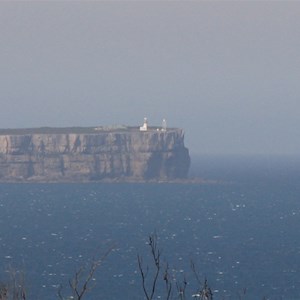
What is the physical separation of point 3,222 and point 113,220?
37.1 ft

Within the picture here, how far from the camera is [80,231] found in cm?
10550

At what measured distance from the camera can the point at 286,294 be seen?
62625 millimetres

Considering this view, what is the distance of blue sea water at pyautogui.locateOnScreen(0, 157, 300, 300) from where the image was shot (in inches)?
2670

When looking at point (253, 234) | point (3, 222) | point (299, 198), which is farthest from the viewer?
point (299, 198)

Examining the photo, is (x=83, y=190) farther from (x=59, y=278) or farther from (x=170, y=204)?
(x=59, y=278)

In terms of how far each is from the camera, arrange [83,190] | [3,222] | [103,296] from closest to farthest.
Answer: [103,296] → [3,222] → [83,190]

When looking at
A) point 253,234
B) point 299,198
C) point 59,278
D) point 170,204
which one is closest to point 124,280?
point 59,278

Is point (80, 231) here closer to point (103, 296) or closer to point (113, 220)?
point (113, 220)

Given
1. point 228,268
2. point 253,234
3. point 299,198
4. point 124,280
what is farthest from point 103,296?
point 299,198

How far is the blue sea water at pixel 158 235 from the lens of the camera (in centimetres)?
6781

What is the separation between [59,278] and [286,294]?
1464cm

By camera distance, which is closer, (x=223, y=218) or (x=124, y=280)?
(x=124, y=280)

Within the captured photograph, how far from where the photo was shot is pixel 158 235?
100688 millimetres

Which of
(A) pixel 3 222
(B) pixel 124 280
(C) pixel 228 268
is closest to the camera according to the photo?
(B) pixel 124 280
